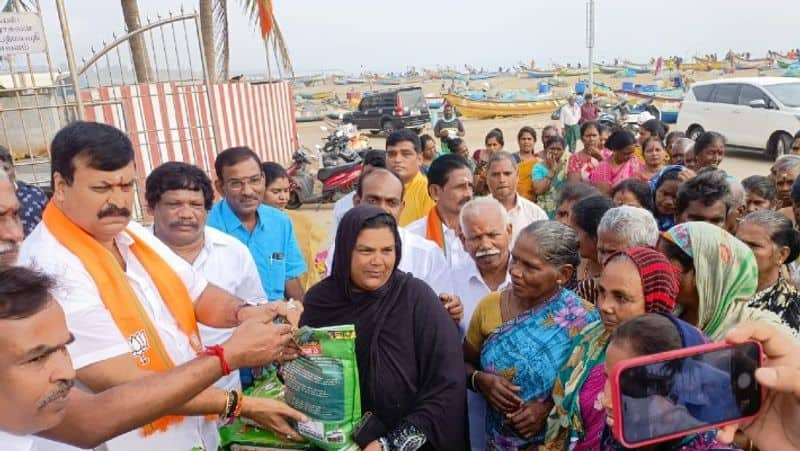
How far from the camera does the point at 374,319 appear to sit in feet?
6.68

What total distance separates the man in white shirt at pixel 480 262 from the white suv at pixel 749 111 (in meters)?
11.6

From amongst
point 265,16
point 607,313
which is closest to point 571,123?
point 265,16

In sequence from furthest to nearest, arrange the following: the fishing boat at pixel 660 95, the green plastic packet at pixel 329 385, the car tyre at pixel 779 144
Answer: the fishing boat at pixel 660 95 < the car tyre at pixel 779 144 < the green plastic packet at pixel 329 385

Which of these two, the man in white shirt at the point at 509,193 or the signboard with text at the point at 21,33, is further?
the signboard with text at the point at 21,33

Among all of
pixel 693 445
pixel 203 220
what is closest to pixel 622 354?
pixel 693 445

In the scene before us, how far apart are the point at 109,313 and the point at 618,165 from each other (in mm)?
5215

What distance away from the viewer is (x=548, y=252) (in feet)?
7.55

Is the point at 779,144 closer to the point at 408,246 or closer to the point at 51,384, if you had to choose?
the point at 408,246

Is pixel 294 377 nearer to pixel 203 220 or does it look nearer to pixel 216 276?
pixel 216 276

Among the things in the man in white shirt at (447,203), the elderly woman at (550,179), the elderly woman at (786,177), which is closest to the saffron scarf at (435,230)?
the man in white shirt at (447,203)

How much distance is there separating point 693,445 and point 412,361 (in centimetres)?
92

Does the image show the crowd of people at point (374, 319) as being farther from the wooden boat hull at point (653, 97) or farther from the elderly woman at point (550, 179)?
the wooden boat hull at point (653, 97)

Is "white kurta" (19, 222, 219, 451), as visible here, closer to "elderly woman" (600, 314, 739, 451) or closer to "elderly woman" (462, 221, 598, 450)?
"elderly woman" (462, 221, 598, 450)

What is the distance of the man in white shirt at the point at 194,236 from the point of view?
2809 millimetres
